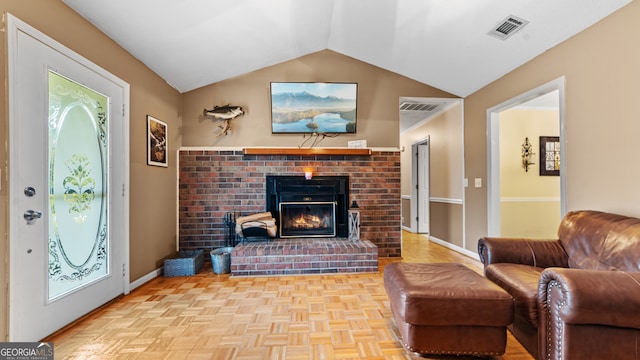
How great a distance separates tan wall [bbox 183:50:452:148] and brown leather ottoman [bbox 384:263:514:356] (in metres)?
2.67

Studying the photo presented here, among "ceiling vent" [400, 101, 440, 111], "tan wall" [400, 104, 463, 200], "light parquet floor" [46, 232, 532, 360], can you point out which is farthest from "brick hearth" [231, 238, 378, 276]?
"ceiling vent" [400, 101, 440, 111]

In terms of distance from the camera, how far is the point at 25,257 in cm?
164

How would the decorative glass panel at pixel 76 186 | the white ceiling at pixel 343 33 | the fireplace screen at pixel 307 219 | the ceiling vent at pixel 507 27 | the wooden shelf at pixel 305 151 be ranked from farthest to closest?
the fireplace screen at pixel 307 219 < the wooden shelf at pixel 305 151 < the ceiling vent at pixel 507 27 < the white ceiling at pixel 343 33 < the decorative glass panel at pixel 76 186

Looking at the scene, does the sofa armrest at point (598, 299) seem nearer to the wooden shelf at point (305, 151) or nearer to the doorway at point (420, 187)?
the wooden shelf at point (305, 151)

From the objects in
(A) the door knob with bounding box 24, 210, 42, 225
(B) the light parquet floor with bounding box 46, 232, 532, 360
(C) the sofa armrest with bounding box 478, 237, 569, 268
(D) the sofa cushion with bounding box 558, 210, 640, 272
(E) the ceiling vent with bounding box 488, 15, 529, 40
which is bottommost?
(B) the light parquet floor with bounding box 46, 232, 532, 360

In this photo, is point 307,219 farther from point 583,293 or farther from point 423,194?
point 423,194

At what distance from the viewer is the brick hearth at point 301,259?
3.13 m

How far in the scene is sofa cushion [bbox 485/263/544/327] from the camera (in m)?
1.56

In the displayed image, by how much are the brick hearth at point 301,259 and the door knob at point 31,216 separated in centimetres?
173

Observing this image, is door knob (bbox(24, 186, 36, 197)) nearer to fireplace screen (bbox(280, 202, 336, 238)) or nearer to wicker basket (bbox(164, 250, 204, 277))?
wicker basket (bbox(164, 250, 204, 277))

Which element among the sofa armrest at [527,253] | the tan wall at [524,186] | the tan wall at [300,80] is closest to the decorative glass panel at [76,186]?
the tan wall at [300,80]

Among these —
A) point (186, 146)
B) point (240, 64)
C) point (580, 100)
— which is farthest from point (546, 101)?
point (186, 146)

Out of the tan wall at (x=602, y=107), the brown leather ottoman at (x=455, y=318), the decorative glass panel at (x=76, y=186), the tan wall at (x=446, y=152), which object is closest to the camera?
the brown leather ottoman at (x=455, y=318)

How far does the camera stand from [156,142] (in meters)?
3.13
